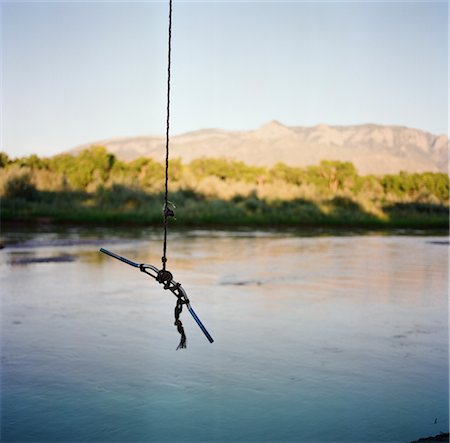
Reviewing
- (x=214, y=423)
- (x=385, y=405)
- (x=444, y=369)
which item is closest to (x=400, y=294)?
(x=444, y=369)

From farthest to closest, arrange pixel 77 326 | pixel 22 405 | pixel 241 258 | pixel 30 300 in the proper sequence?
pixel 241 258, pixel 30 300, pixel 77 326, pixel 22 405

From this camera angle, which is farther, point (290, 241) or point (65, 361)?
point (290, 241)

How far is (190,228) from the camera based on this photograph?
22.0 m

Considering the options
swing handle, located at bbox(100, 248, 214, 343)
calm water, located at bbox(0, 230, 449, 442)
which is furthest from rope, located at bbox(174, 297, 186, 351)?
calm water, located at bbox(0, 230, 449, 442)

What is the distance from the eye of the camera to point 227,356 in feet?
18.4

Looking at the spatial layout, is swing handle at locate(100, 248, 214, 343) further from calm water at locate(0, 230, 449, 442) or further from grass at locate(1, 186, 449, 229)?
grass at locate(1, 186, 449, 229)

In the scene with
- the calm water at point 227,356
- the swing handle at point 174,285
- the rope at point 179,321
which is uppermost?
the swing handle at point 174,285

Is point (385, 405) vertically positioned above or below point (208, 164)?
→ below

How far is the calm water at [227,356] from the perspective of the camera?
4188 mm

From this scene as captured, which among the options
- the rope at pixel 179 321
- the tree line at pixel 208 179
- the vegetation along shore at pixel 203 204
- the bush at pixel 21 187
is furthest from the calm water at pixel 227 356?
the tree line at pixel 208 179

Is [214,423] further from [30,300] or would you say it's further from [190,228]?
[190,228]

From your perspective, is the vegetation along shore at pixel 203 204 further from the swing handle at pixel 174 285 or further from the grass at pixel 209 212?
the swing handle at pixel 174 285

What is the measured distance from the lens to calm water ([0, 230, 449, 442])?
4188mm

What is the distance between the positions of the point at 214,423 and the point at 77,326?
110 inches
